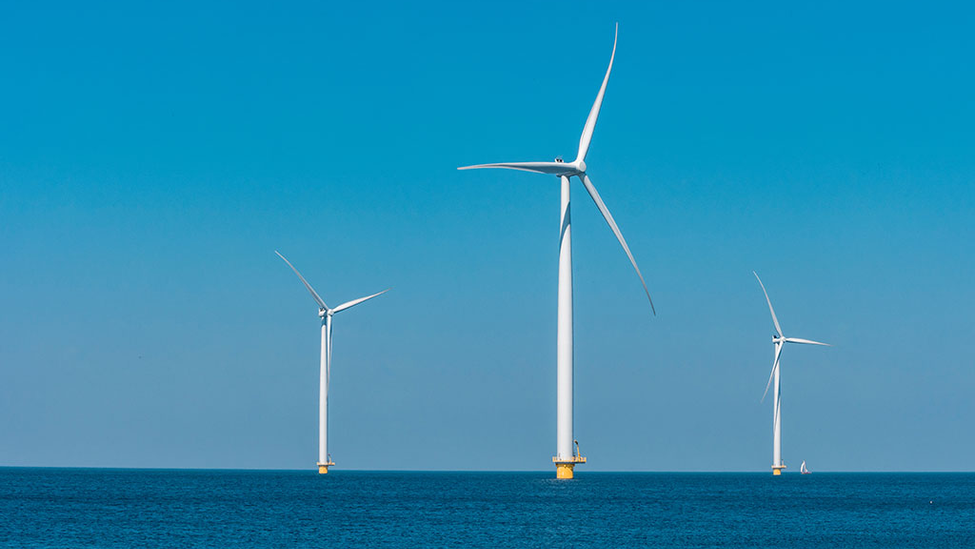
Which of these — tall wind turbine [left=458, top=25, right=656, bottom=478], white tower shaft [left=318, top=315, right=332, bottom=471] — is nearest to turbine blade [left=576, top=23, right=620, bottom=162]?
tall wind turbine [left=458, top=25, right=656, bottom=478]

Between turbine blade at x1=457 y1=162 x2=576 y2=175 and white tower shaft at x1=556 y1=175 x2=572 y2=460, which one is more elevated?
turbine blade at x1=457 y1=162 x2=576 y2=175

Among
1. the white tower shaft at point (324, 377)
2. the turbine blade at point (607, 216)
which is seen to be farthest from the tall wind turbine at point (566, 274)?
the white tower shaft at point (324, 377)

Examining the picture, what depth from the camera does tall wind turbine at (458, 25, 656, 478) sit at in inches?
4732

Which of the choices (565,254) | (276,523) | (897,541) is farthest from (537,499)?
(897,541)

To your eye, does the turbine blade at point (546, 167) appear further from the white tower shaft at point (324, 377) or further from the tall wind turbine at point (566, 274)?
the white tower shaft at point (324, 377)

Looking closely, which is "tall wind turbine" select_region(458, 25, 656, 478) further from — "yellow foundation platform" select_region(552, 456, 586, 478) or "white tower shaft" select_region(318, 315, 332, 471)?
"white tower shaft" select_region(318, 315, 332, 471)

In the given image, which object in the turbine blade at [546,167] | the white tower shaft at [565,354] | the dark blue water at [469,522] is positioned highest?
the turbine blade at [546,167]

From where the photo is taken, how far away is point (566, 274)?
12138 cm

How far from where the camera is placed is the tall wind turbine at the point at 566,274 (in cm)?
12019

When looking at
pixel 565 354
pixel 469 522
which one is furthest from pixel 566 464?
pixel 469 522

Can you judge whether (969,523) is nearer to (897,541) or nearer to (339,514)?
(897,541)

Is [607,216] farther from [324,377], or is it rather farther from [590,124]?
[324,377]

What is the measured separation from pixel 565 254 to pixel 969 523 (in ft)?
148

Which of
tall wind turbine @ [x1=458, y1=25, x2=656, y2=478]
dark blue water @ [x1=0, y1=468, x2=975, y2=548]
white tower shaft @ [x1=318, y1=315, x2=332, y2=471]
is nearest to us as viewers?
dark blue water @ [x1=0, y1=468, x2=975, y2=548]
